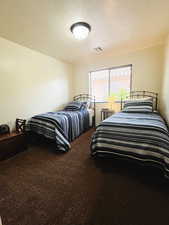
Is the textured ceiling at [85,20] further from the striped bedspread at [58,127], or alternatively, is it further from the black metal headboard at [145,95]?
the striped bedspread at [58,127]

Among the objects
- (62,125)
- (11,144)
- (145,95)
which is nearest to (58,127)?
(62,125)

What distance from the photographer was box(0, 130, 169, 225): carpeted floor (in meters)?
1.02

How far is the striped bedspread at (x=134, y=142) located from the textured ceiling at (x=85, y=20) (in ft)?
5.72

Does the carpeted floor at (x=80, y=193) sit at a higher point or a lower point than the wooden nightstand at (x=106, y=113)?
lower

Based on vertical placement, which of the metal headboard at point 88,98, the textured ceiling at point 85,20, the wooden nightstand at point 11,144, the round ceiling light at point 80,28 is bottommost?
the wooden nightstand at point 11,144

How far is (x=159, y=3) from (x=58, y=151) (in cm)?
297

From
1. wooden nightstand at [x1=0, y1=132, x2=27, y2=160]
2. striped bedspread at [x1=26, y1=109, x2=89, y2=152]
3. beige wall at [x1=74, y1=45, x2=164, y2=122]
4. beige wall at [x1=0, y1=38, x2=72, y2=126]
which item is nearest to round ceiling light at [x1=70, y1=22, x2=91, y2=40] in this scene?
beige wall at [x1=0, y1=38, x2=72, y2=126]

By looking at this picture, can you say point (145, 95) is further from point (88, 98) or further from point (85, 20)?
point (85, 20)

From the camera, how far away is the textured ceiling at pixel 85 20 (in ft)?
5.12

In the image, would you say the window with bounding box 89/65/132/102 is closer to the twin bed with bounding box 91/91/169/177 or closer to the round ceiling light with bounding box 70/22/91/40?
the round ceiling light with bounding box 70/22/91/40

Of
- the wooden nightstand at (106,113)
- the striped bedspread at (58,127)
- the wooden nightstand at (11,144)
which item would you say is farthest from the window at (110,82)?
the wooden nightstand at (11,144)

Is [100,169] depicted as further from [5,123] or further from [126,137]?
[5,123]

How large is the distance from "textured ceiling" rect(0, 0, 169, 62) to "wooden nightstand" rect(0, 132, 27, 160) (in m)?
2.03

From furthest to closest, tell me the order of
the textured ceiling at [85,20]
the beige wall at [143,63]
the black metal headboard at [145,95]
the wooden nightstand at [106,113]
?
the wooden nightstand at [106,113] → the black metal headboard at [145,95] → the beige wall at [143,63] → the textured ceiling at [85,20]
